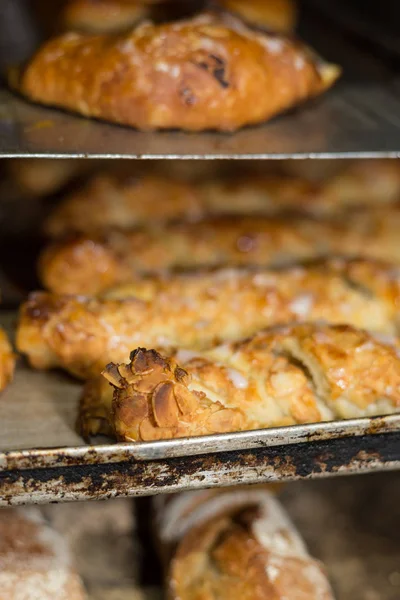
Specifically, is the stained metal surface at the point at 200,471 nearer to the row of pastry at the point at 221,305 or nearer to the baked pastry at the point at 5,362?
the row of pastry at the point at 221,305

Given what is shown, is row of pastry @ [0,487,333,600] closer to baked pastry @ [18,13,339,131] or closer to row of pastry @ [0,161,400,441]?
row of pastry @ [0,161,400,441]

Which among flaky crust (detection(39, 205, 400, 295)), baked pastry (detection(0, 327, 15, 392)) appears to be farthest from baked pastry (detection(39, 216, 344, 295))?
baked pastry (detection(0, 327, 15, 392))

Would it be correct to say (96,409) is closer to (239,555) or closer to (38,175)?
(239,555)

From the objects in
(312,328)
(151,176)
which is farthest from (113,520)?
(151,176)

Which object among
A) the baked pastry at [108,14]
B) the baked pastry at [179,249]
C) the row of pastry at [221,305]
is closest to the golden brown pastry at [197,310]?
the row of pastry at [221,305]

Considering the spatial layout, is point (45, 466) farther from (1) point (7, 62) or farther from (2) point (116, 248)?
(1) point (7, 62)

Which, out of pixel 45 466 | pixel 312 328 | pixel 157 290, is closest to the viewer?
pixel 45 466
